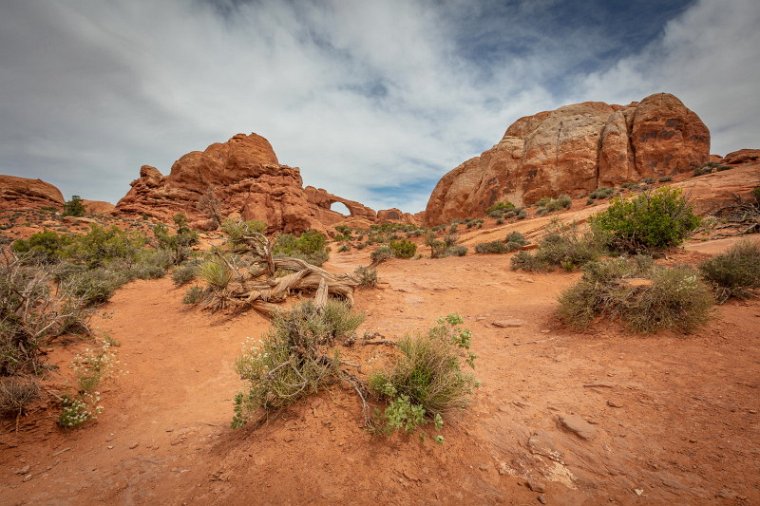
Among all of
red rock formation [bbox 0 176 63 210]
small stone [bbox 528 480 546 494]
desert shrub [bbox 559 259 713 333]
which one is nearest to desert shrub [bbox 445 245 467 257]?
desert shrub [bbox 559 259 713 333]

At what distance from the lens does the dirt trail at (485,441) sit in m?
1.84

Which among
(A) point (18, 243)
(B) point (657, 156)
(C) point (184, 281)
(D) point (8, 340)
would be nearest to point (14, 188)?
(A) point (18, 243)

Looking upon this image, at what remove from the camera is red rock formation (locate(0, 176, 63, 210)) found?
34.5 m

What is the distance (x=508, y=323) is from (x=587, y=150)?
2742cm

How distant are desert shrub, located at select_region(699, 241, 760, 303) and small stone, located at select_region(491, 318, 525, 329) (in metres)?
2.88

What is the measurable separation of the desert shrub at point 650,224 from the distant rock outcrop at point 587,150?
18.5 metres

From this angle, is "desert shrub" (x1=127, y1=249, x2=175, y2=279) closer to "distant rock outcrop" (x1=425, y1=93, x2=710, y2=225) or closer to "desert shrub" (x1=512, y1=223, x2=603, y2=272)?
"desert shrub" (x1=512, y1=223, x2=603, y2=272)

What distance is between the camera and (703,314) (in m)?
3.68

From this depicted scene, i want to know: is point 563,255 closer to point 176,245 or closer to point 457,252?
point 457,252

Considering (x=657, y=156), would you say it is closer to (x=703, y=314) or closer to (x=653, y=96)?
(x=653, y=96)

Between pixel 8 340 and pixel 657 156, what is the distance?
34.9 metres

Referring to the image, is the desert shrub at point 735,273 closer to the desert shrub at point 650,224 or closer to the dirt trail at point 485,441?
the dirt trail at point 485,441

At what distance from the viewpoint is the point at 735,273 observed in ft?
14.6

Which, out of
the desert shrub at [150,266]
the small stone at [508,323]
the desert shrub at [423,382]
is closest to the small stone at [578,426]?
the desert shrub at [423,382]
